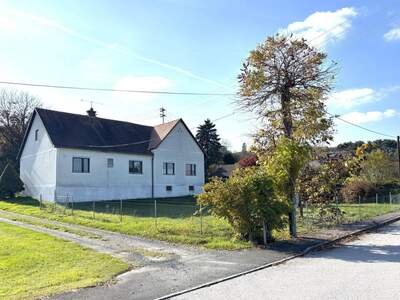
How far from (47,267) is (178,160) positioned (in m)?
30.1

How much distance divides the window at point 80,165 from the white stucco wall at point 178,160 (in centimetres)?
701

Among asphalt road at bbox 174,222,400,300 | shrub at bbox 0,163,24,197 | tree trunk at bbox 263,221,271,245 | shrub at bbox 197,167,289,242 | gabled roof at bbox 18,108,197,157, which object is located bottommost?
asphalt road at bbox 174,222,400,300

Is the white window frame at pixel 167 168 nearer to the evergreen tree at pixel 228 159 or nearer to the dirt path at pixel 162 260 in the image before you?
the dirt path at pixel 162 260

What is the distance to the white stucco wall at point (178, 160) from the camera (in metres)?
38.5

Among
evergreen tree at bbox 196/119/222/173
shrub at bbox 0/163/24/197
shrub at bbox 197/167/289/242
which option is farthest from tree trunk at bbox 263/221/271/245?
evergreen tree at bbox 196/119/222/173

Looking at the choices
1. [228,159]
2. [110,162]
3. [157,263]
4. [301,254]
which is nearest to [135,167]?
[110,162]

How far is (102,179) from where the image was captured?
1334 inches

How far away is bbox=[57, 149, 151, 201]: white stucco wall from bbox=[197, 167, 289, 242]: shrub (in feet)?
65.7

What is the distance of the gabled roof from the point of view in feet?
107

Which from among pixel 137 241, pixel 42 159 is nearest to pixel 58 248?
pixel 137 241

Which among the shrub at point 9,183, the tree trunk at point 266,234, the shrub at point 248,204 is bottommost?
the tree trunk at point 266,234

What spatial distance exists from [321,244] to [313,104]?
747cm

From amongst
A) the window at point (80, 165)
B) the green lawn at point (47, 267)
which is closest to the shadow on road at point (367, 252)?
the green lawn at point (47, 267)

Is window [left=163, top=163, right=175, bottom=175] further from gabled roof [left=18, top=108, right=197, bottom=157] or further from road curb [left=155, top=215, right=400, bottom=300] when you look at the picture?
road curb [left=155, top=215, right=400, bottom=300]
